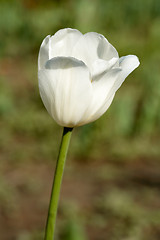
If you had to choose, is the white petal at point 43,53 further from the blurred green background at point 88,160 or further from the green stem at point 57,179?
the blurred green background at point 88,160

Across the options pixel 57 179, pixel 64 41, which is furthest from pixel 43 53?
pixel 57 179

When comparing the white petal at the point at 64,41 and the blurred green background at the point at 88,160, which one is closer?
the white petal at the point at 64,41

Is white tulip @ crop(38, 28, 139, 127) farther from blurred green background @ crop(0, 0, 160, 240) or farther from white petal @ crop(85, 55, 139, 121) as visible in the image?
blurred green background @ crop(0, 0, 160, 240)

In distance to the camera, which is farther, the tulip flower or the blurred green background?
the blurred green background

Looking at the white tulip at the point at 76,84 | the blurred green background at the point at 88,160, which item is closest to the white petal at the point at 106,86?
the white tulip at the point at 76,84

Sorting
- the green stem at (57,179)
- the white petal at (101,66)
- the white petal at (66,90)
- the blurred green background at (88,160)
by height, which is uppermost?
the white petal at (101,66)

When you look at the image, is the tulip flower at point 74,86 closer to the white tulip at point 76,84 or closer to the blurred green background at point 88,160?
the white tulip at point 76,84

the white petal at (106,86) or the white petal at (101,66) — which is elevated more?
the white petal at (101,66)

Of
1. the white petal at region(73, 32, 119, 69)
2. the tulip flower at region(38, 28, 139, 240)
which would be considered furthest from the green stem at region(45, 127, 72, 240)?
the white petal at region(73, 32, 119, 69)
